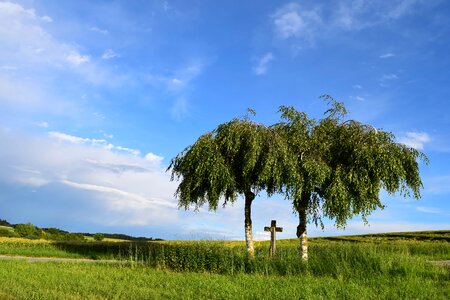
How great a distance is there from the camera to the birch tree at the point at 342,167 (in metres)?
22.8

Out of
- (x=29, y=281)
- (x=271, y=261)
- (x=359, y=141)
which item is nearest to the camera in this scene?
(x=29, y=281)

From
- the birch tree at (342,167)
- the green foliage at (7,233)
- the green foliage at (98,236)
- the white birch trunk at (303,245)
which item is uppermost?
the birch tree at (342,167)

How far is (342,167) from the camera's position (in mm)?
23469

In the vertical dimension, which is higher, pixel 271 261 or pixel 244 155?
pixel 244 155

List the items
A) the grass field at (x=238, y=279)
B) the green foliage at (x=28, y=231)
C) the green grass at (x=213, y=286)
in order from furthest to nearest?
1. the green foliage at (x=28, y=231)
2. the grass field at (x=238, y=279)
3. the green grass at (x=213, y=286)

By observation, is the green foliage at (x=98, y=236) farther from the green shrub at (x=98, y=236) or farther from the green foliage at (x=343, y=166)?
the green foliage at (x=343, y=166)

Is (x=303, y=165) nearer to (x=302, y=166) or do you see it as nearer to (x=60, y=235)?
(x=302, y=166)

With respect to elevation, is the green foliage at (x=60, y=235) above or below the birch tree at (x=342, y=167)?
below

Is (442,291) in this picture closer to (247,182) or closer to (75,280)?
(75,280)

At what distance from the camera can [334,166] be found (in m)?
24.3

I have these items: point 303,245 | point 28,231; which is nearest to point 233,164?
point 303,245

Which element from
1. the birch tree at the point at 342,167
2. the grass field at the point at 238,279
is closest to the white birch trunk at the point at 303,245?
the birch tree at the point at 342,167

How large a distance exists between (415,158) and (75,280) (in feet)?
60.8

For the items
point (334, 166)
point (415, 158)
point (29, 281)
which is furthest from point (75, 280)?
point (415, 158)
